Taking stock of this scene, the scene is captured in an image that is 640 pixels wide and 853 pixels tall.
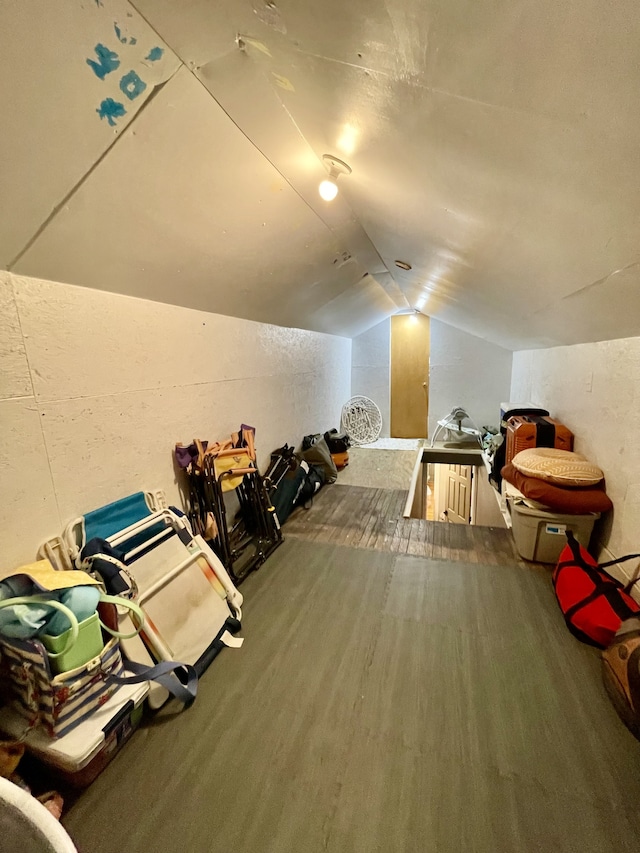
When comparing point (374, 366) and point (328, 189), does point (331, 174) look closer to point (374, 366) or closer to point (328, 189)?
point (328, 189)

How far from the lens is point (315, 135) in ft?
4.56

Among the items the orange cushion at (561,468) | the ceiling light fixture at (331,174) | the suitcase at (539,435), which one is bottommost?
the orange cushion at (561,468)

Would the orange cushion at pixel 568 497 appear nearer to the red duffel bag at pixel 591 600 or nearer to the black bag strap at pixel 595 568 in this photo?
the black bag strap at pixel 595 568

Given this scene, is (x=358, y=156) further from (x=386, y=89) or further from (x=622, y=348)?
(x=622, y=348)

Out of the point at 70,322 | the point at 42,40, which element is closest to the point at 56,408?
the point at 70,322

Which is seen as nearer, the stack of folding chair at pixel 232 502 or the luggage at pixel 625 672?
the luggage at pixel 625 672

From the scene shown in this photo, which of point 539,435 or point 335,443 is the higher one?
point 539,435

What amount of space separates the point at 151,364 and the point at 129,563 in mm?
1083

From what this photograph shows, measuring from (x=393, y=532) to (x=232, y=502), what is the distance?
1.37 meters

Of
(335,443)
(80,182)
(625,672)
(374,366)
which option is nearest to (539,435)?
(625,672)

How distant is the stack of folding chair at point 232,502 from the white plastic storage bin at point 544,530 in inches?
69.6

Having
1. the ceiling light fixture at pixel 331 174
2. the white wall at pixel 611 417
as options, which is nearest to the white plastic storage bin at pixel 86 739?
the ceiling light fixture at pixel 331 174

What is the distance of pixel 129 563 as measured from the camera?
1691 millimetres

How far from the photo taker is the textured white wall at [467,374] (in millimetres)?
5426
